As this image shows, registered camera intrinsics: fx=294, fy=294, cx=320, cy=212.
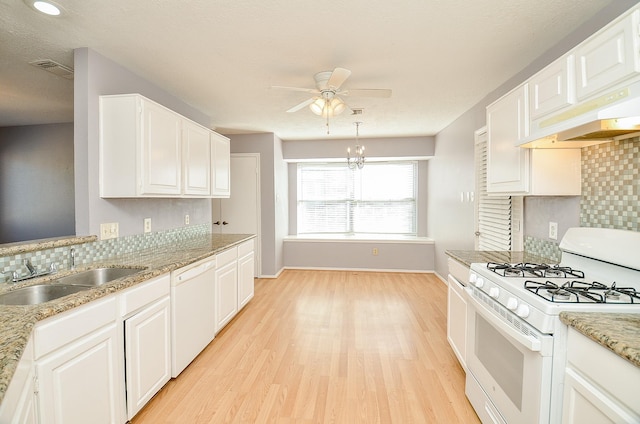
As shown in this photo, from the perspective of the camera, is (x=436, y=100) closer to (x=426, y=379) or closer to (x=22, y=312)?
(x=426, y=379)

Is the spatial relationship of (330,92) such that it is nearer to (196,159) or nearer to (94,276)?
(196,159)

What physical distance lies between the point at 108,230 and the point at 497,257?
3.11 m

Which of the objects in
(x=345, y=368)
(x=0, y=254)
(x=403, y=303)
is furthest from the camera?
(x=403, y=303)

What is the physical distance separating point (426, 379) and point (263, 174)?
389 centimetres

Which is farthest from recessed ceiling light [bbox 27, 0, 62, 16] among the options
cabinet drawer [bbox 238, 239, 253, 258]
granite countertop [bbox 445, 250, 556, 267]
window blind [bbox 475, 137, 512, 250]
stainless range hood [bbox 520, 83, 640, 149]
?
window blind [bbox 475, 137, 512, 250]

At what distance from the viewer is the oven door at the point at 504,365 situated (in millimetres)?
1220

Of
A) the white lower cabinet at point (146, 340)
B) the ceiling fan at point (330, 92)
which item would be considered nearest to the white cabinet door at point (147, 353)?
the white lower cabinet at point (146, 340)

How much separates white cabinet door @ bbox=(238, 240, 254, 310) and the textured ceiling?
176cm

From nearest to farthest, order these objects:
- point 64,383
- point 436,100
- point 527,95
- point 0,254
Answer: point 64,383 < point 0,254 < point 527,95 < point 436,100

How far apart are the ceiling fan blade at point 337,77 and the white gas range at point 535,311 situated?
1596 mm

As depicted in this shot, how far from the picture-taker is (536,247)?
2408 mm

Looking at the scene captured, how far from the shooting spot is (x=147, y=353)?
6.14 ft

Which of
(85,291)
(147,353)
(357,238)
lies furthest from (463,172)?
(85,291)

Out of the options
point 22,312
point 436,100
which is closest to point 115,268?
point 22,312
